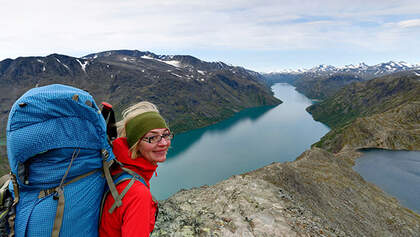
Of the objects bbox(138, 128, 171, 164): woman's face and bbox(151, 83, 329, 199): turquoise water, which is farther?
bbox(151, 83, 329, 199): turquoise water

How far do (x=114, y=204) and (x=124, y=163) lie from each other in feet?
2.83

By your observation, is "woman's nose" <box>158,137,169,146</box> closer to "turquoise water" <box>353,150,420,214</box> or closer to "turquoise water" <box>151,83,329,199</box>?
"turquoise water" <box>151,83,329,199</box>

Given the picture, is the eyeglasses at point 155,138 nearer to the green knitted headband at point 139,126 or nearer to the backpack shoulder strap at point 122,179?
the green knitted headband at point 139,126

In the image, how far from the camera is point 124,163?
156 inches

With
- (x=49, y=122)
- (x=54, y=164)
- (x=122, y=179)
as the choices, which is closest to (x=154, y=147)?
(x=122, y=179)

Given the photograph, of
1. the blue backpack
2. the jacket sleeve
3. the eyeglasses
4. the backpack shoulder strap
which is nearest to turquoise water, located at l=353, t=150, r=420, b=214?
the eyeglasses

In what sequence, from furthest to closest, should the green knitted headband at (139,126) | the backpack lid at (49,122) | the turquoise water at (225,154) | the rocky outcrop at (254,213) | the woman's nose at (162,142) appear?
the turquoise water at (225,154)
the rocky outcrop at (254,213)
the woman's nose at (162,142)
the green knitted headband at (139,126)
the backpack lid at (49,122)

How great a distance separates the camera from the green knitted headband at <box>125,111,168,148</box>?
409 cm

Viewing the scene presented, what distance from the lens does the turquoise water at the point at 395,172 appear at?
2906 inches

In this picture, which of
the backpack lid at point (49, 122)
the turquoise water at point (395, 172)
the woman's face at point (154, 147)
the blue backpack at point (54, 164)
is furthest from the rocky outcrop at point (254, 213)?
the turquoise water at point (395, 172)

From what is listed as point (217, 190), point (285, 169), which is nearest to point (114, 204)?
point (217, 190)

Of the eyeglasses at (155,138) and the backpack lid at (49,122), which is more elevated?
the backpack lid at (49,122)

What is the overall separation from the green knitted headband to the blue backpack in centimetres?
75

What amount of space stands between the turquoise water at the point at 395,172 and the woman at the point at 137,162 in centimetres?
9369
